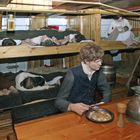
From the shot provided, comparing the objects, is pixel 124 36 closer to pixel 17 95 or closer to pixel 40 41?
pixel 40 41

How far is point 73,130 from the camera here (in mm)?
Answer: 1292

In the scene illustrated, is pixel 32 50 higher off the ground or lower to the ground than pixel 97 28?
lower

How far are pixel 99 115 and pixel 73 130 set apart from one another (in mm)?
251

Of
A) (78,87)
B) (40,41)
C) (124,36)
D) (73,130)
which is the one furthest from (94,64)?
(124,36)

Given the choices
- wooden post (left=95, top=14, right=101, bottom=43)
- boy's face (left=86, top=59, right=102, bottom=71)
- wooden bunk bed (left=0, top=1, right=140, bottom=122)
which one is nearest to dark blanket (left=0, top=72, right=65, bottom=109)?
wooden bunk bed (left=0, top=1, right=140, bottom=122)

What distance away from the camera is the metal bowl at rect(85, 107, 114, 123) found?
4.58 feet

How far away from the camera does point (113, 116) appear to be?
1.46 m

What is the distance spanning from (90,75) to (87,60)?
0.61 ft

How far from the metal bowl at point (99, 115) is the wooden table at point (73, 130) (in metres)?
0.03

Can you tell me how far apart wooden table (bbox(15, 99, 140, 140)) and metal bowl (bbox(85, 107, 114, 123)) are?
27mm

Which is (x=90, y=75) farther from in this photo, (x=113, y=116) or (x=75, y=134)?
(x=75, y=134)

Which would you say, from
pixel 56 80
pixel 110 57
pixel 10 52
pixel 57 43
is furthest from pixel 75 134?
pixel 110 57

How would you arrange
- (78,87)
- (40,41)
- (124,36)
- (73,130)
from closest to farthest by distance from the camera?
1. (73,130)
2. (78,87)
3. (40,41)
4. (124,36)

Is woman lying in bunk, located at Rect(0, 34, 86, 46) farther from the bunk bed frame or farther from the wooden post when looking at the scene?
the wooden post
